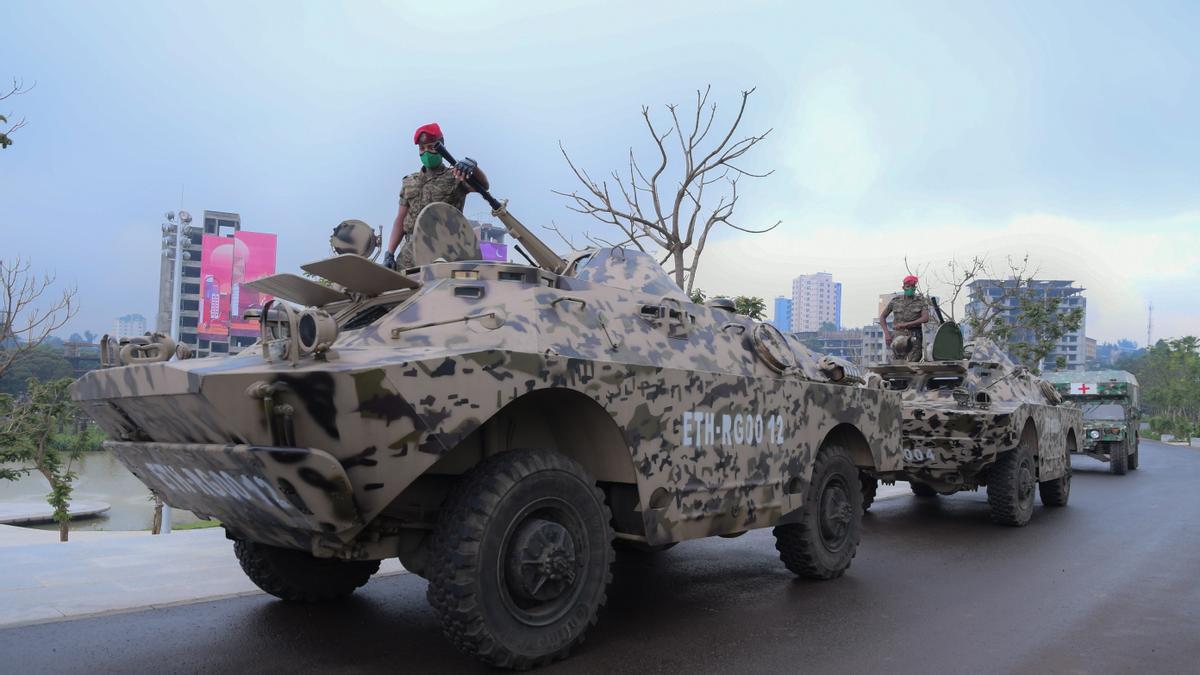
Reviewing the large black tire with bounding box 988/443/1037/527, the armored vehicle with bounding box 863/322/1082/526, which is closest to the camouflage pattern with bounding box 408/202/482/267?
the armored vehicle with bounding box 863/322/1082/526

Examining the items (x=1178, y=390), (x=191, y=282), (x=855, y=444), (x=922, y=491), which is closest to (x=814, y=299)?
(x=1178, y=390)

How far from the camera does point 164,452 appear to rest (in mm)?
4230

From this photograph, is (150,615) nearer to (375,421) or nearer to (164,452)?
(164,452)

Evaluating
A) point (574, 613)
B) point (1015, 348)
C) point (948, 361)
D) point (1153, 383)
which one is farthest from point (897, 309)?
point (1153, 383)

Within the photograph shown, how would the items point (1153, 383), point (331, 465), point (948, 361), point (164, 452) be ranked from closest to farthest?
1. point (331, 465)
2. point (164, 452)
3. point (948, 361)
4. point (1153, 383)

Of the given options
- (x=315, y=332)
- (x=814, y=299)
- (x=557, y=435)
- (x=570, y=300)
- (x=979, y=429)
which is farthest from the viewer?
(x=814, y=299)

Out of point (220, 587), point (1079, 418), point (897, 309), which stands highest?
point (897, 309)

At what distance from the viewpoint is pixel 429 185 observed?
644cm

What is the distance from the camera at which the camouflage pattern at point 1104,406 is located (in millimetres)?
18875

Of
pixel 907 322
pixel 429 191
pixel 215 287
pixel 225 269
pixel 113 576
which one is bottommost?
pixel 113 576

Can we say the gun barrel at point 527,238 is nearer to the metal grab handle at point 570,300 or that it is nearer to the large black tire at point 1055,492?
the metal grab handle at point 570,300

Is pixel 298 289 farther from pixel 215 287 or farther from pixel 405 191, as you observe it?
pixel 215 287

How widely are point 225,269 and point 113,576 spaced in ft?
166

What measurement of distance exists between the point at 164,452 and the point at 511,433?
159cm
